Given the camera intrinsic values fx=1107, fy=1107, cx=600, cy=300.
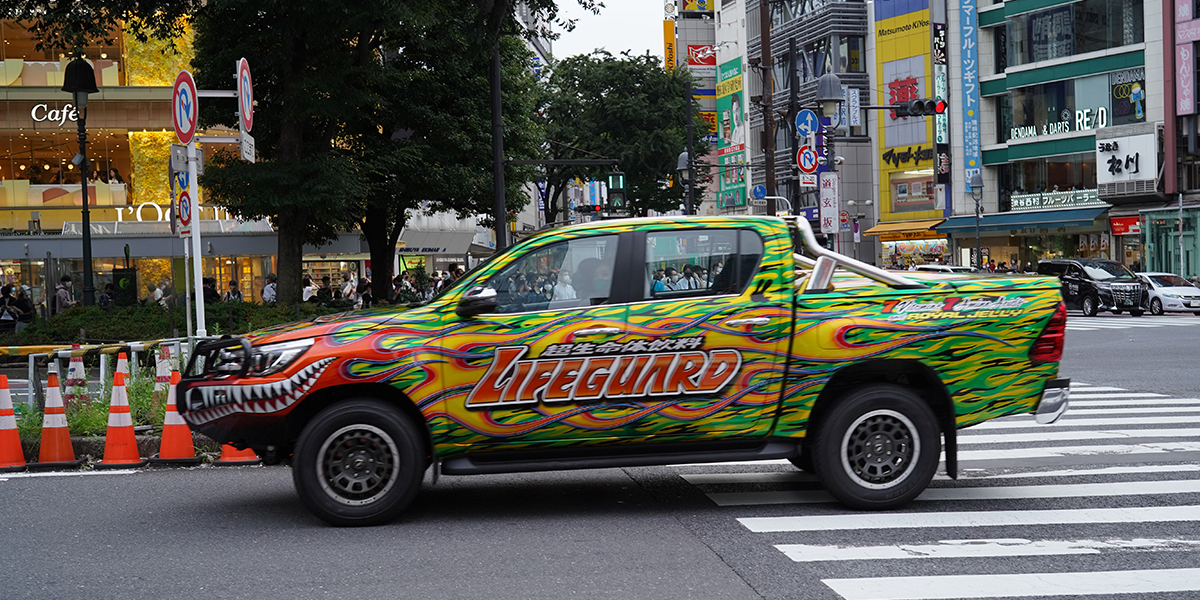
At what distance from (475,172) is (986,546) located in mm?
25276

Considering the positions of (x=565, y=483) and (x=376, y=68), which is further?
(x=376, y=68)

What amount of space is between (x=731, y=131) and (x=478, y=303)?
228 feet

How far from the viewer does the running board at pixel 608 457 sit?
674cm

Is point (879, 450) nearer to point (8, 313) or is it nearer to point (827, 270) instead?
point (827, 270)

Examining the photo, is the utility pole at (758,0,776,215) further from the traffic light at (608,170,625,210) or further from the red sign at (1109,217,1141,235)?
the red sign at (1109,217,1141,235)

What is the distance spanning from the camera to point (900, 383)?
7195 millimetres

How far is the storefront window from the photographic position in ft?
139

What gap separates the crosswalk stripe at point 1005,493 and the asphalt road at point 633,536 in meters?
0.03

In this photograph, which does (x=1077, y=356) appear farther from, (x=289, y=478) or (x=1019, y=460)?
(x=289, y=478)

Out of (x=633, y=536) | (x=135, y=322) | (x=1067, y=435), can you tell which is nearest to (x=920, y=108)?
(x=135, y=322)

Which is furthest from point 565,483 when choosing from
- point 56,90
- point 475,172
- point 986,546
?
point 56,90

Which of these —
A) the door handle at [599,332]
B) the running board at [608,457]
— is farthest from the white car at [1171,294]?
the door handle at [599,332]

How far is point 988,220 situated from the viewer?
4897 centimetres

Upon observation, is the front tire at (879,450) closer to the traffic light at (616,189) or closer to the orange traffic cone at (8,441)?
the orange traffic cone at (8,441)
